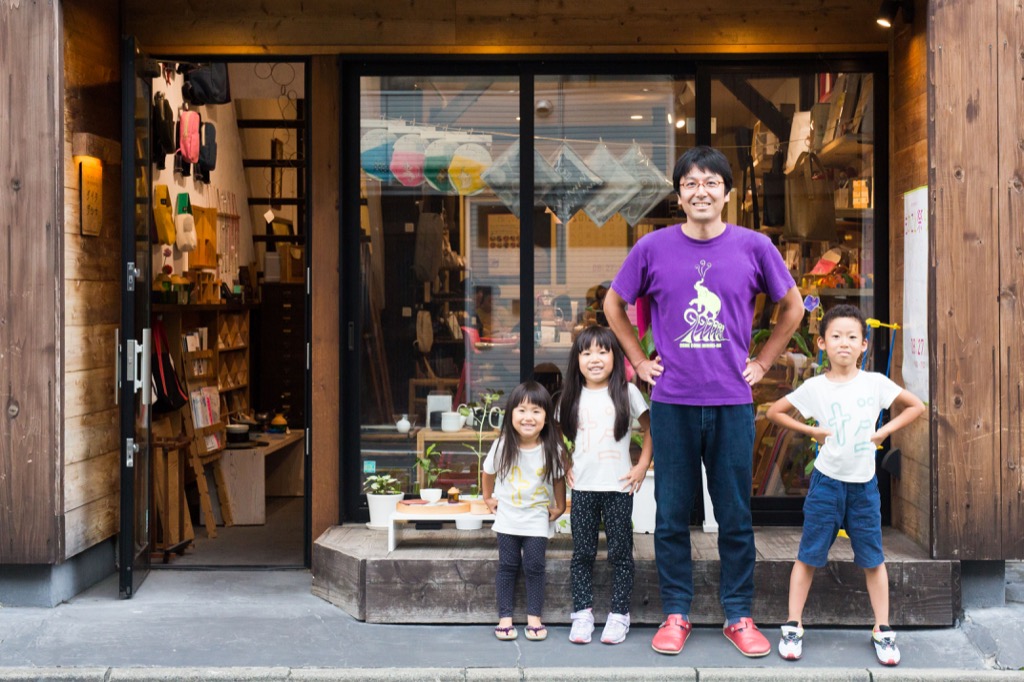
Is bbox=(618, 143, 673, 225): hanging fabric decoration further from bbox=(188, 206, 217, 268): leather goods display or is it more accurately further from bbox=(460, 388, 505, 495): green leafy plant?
bbox=(188, 206, 217, 268): leather goods display

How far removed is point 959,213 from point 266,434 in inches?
246

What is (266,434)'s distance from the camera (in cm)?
998

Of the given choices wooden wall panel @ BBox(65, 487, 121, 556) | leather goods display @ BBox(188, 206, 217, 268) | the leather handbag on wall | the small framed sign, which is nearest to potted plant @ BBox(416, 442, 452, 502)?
wooden wall panel @ BBox(65, 487, 121, 556)

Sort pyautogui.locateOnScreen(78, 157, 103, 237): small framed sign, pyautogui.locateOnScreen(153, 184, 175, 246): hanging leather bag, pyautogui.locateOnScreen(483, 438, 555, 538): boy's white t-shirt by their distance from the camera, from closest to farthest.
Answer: pyautogui.locateOnScreen(483, 438, 555, 538): boy's white t-shirt < pyautogui.locateOnScreen(78, 157, 103, 237): small framed sign < pyautogui.locateOnScreen(153, 184, 175, 246): hanging leather bag

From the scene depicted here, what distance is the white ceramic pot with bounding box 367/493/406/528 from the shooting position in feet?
21.7

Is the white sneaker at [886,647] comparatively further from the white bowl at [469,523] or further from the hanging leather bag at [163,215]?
the hanging leather bag at [163,215]

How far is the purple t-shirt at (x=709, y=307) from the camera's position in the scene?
5359 millimetres

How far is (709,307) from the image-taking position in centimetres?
537

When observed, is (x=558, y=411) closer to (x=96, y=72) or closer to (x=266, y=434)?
(x=96, y=72)

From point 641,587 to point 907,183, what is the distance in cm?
272

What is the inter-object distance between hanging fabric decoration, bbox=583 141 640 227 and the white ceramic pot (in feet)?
6.81

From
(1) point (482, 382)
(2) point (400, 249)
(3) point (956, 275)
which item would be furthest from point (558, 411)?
(3) point (956, 275)

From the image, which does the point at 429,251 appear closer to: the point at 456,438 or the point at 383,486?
the point at 456,438

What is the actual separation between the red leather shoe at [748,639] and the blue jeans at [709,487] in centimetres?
6
